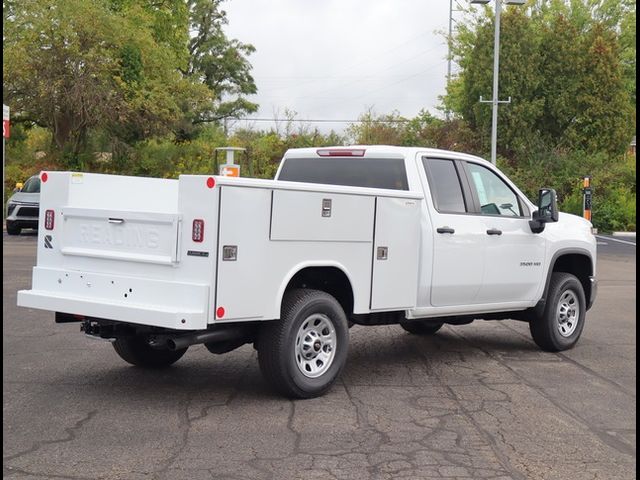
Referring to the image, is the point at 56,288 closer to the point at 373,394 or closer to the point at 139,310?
the point at 139,310

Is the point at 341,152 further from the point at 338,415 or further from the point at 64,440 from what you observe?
the point at 64,440

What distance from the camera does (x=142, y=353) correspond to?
8.36 meters

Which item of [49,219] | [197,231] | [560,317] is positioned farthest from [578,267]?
[49,219]

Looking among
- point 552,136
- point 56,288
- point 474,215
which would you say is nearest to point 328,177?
point 474,215

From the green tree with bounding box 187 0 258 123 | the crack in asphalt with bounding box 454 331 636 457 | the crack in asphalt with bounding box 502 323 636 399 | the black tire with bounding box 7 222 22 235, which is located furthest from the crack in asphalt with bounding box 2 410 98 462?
the green tree with bounding box 187 0 258 123

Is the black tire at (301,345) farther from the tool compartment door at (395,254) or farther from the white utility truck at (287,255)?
the tool compartment door at (395,254)

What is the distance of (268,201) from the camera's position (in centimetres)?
683

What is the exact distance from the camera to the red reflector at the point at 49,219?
24.6ft

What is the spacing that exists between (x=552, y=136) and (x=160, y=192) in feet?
121

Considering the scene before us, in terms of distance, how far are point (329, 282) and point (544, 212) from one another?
2814 mm

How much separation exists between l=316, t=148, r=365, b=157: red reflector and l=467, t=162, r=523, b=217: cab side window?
3.78 feet

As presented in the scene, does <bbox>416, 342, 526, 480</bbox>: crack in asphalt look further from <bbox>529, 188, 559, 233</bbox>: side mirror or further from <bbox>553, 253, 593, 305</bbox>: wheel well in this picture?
<bbox>553, 253, 593, 305</bbox>: wheel well

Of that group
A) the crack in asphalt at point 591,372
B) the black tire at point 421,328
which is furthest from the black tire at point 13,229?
the crack in asphalt at point 591,372

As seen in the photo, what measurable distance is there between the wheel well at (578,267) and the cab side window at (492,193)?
43.8 inches
